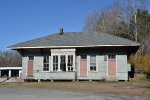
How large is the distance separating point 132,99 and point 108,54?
16552 mm

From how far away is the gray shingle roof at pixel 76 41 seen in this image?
30.8 meters

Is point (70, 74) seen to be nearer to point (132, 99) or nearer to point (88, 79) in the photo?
point (88, 79)

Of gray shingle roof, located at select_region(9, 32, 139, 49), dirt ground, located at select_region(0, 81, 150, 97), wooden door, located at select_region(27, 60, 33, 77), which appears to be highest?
gray shingle roof, located at select_region(9, 32, 139, 49)

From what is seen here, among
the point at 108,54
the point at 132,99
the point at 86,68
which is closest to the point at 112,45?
the point at 108,54

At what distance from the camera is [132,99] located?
1485 centimetres

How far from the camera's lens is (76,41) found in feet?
106

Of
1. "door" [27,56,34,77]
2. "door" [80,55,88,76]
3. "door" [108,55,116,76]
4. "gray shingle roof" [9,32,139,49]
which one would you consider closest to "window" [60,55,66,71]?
"gray shingle roof" [9,32,139,49]

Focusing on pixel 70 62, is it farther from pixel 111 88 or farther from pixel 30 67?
pixel 111 88

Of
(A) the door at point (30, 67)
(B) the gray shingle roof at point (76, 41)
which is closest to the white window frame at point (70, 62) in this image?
(B) the gray shingle roof at point (76, 41)

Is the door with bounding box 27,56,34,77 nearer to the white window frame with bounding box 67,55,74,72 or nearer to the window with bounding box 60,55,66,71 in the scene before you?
the window with bounding box 60,55,66,71

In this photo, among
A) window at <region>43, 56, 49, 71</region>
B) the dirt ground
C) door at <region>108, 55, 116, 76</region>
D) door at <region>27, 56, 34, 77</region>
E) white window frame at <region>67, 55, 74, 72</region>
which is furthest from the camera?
door at <region>27, 56, 34, 77</region>

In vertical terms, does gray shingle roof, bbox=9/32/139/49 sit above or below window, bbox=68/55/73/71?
above

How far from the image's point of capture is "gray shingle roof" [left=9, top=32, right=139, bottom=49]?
30.8m

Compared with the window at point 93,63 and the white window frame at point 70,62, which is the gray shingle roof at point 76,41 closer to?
the white window frame at point 70,62
